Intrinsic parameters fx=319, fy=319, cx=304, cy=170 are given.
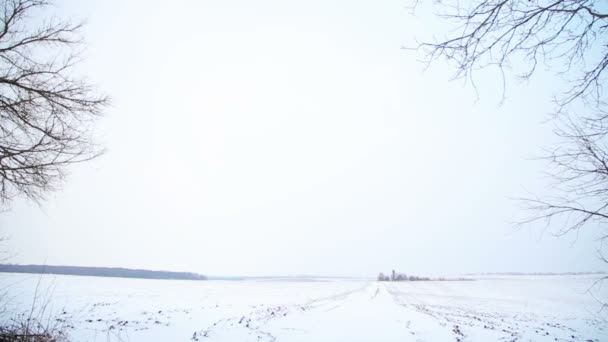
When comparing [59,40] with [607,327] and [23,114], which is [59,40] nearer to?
[23,114]

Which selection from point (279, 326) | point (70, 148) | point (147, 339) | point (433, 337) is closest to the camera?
point (70, 148)

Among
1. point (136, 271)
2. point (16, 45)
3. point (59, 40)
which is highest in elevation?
point (59, 40)

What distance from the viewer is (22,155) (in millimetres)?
5035

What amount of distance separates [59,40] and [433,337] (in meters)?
12.9

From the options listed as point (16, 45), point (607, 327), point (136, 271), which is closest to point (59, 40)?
point (16, 45)

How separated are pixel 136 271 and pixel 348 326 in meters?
156

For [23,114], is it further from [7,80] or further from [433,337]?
[433,337]

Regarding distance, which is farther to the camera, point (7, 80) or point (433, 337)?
point (433, 337)

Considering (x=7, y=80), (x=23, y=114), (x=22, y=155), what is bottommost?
(x=22, y=155)

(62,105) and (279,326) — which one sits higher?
(62,105)

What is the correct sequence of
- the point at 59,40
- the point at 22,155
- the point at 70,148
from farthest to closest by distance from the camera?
the point at 59,40, the point at 70,148, the point at 22,155

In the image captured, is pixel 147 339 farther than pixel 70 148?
Yes

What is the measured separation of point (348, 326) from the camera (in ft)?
41.8

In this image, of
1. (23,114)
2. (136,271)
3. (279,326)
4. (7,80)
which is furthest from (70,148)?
(136,271)
